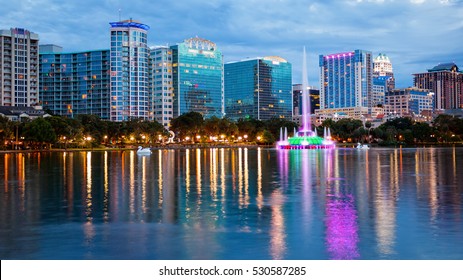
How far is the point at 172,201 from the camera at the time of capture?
82.7 feet

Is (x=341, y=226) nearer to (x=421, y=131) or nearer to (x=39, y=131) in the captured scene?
(x=39, y=131)

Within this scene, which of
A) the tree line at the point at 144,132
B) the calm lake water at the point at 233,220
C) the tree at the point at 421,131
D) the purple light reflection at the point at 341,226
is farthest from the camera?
the tree at the point at 421,131

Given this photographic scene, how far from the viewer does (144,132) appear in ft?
545

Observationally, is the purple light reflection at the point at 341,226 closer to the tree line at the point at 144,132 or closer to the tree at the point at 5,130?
the tree line at the point at 144,132

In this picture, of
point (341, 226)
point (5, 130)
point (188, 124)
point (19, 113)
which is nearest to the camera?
point (341, 226)

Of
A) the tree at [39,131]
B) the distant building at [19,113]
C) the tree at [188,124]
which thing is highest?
the distant building at [19,113]

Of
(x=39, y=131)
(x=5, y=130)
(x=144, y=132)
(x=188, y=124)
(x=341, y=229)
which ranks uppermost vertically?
(x=188, y=124)

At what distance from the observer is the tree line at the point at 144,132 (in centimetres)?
12088

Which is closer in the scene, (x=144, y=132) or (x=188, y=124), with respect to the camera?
(x=144, y=132)

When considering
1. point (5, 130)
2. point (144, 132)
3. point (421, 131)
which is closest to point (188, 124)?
point (144, 132)

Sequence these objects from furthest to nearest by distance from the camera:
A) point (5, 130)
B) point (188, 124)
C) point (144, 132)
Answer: point (188, 124), point (144, 132), point (5, 130)

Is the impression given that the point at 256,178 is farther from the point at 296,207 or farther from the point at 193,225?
the point at 193,225

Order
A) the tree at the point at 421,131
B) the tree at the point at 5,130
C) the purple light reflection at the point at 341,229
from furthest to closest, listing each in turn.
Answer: the tree at the point at 421,131 → the tree at the point at 5,130 → the purple light reflection at the point at 341,229

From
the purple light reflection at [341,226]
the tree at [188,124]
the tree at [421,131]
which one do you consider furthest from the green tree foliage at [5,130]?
the tree at [421,131]
